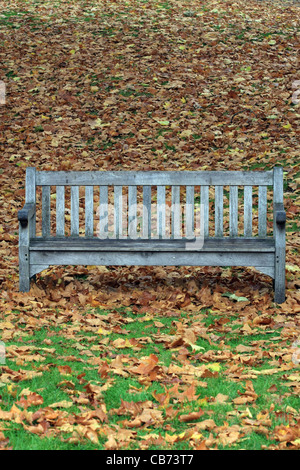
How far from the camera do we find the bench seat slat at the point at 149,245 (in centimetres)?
530

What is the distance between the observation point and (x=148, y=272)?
623 centimetres

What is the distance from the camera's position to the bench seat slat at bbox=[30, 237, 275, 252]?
5305mm

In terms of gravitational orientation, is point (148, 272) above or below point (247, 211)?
below

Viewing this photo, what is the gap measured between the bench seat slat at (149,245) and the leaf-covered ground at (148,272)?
0.40 metres

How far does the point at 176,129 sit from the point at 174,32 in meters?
4.60

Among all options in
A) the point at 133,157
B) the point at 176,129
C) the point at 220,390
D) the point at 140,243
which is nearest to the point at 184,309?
the point at 140,243

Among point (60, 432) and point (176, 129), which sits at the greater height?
point (176, 129)

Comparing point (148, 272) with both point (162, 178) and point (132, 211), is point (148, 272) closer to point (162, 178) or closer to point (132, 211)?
point (132, 211)

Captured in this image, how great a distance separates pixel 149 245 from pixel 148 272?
2.84 feet

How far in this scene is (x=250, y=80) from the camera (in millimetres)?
11203

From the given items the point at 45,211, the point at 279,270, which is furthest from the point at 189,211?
the point at 45,211

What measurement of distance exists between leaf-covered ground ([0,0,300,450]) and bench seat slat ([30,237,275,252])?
404mm

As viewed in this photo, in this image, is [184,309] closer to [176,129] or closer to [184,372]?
[184,372]

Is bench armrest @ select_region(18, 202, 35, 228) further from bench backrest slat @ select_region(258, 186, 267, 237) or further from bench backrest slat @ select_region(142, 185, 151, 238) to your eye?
bench backrest slat @ select_region(258, 186, 267, 237)
